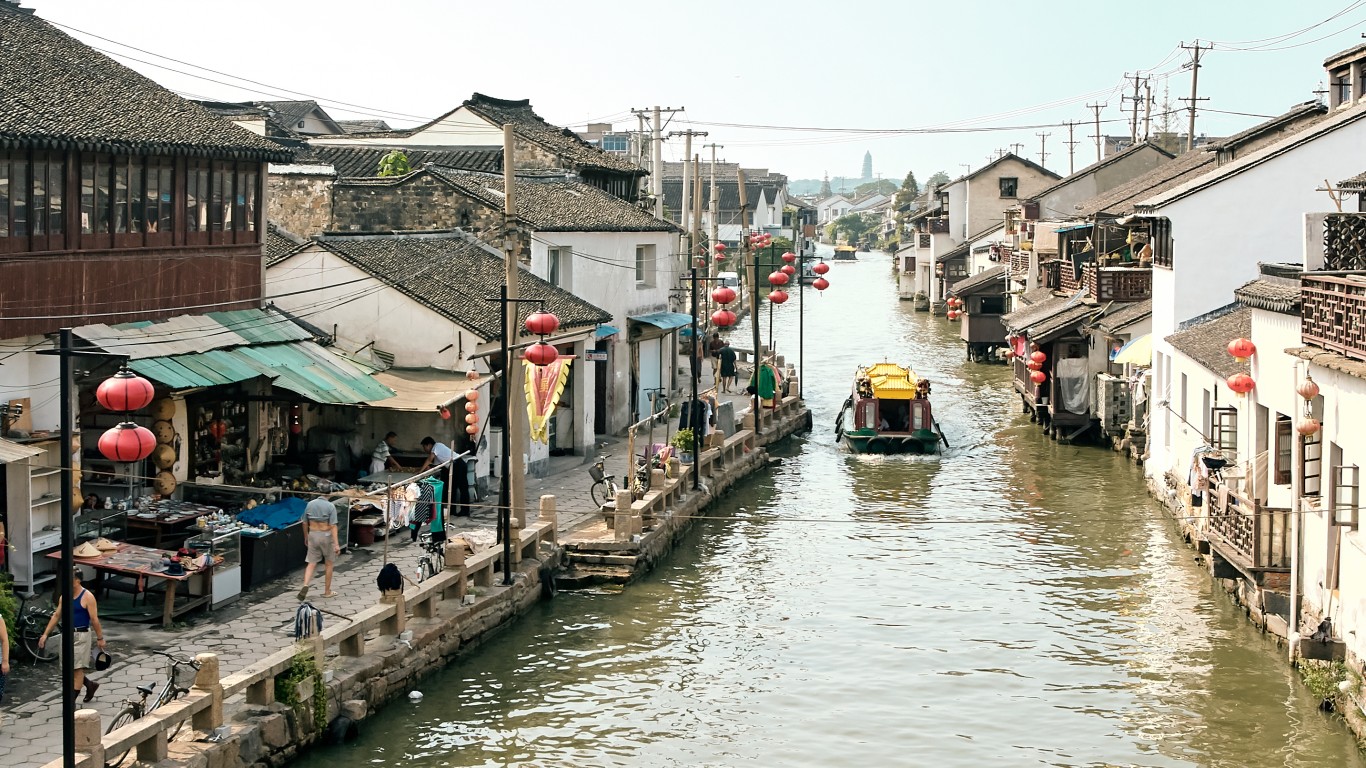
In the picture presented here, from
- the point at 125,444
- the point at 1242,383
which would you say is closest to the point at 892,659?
the point at 1242,383

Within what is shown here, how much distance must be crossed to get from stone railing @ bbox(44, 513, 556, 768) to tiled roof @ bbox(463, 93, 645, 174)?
80.5 feet

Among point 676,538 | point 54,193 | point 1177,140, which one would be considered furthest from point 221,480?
point 1177,140

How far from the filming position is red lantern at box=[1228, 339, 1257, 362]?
23844 millimetres

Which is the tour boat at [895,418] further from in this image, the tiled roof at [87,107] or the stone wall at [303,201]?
the tiled roof at [87,107]

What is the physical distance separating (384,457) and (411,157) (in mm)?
20746

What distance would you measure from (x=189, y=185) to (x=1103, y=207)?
2994 cm

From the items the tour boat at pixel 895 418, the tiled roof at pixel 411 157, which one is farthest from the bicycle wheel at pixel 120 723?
the tiled roof at pixel 411 157

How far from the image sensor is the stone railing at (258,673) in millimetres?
14664

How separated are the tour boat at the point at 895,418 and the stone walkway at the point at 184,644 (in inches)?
684

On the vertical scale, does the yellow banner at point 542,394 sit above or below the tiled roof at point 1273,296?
below

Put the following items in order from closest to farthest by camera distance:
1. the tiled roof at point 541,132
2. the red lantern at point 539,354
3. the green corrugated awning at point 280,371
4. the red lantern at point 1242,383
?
the green corrugated awning at point 280,371 < the red lantern at point 1242,383 < the red lantern at point 539,354 < the tiled roof at point 541,132

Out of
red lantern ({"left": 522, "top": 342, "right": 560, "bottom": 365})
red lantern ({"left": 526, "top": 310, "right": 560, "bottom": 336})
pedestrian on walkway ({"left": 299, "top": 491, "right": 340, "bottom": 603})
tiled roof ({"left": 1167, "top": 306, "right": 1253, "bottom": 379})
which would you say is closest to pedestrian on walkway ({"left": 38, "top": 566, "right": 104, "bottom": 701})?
pedestrian on walkway ({"left": 299, "top": 491, "right": 340, "bottom": 603})

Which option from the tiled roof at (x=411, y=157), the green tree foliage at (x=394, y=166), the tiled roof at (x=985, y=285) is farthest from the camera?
the tiled roof at (x=985, y=285)

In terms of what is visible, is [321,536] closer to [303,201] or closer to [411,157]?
[303,201]
